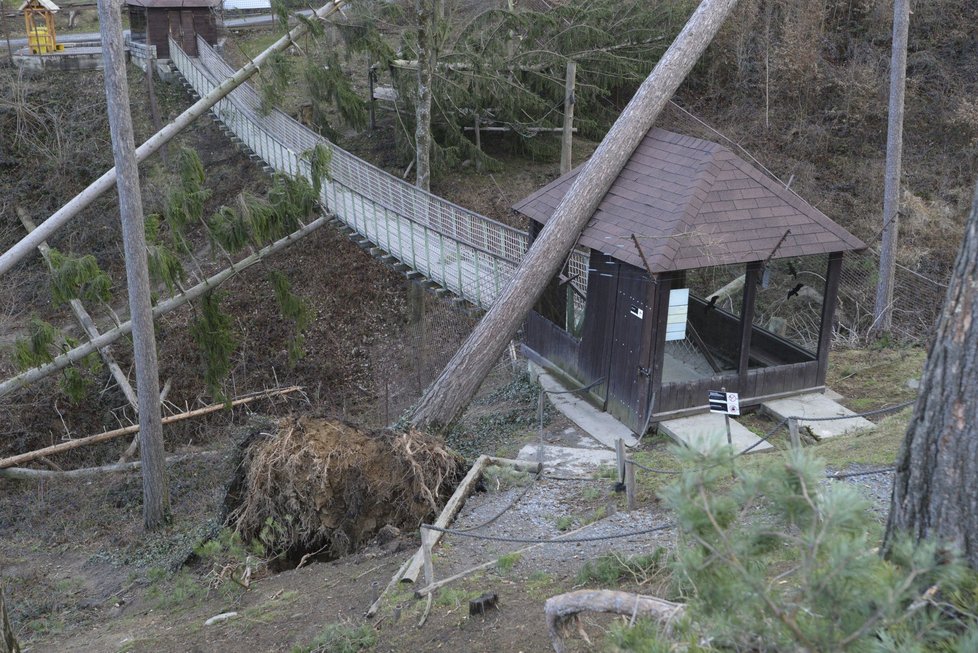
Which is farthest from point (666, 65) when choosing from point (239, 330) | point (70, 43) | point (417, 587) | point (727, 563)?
point (70, 43)

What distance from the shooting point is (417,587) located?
5.93m

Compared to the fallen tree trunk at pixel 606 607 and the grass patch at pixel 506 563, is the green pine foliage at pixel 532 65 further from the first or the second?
the fallen tree trunk at pixel 606 607

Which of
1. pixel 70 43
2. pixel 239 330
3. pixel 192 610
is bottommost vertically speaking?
pixel 239 330

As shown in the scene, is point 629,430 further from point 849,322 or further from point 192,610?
point 849,322

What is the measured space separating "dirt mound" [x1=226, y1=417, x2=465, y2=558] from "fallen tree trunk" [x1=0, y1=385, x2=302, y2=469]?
226 inches

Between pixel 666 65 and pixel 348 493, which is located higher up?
pixel 666 65

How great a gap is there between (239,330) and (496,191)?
6.57 metres

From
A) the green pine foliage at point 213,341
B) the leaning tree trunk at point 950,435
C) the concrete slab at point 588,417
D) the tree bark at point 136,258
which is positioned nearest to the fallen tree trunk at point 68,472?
the green pine foliage at point 213,341

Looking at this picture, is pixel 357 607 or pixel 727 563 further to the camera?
pixel 357 607

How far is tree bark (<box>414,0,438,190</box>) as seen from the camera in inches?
587

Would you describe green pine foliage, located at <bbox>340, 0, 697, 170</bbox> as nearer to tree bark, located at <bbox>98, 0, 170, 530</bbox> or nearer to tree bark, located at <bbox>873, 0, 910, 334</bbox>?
tree bark, located at <bbox>873, 0, 910, 334</bbox>

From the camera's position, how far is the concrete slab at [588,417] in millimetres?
9031

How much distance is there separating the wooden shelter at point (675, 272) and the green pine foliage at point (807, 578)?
602 cm

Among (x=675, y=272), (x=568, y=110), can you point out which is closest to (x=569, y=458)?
(x=675, y=272)
